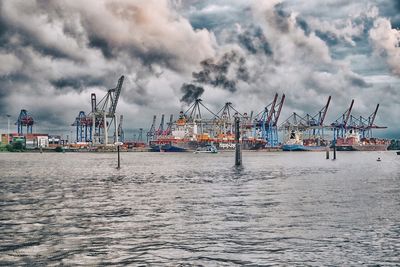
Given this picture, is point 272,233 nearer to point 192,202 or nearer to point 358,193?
point 192,202

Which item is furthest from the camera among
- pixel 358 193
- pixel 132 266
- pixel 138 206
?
pixel 358 193

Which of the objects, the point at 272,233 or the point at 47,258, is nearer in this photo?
the point at 47,258

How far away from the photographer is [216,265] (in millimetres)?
15875

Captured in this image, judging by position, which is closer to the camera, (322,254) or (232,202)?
(322,254)

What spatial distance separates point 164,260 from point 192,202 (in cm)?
1722

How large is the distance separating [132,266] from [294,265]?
5.14m

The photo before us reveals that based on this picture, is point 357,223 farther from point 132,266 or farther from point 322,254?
point 132,266

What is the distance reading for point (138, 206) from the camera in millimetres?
31734

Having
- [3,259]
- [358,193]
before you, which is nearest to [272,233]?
[3,259]

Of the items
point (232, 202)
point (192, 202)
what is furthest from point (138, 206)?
point (232, 202)

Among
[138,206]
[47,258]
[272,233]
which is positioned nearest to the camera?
[47,258]

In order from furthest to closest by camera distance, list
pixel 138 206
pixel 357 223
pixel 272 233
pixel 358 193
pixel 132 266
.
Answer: pixel 358 193
pixel 138 206
pixel 357 223
pixel 272 233
pixel 132 266

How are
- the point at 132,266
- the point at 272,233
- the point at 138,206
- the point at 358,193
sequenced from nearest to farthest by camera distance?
1. the point at 132,266
2. the point at 272,233
3. the point at 138,206
4. the point at 358,193

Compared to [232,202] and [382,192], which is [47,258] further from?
[382,192]
